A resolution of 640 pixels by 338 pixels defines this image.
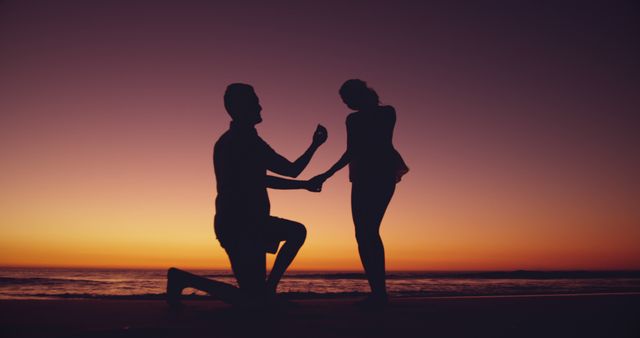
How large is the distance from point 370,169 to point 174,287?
7.14ft

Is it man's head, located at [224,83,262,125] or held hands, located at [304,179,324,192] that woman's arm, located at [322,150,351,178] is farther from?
man's head, located at [224,83,262,125]

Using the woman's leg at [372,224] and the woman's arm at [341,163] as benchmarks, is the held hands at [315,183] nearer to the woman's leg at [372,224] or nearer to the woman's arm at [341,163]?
the woman's arm at [341,163]

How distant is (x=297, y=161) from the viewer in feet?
13.8

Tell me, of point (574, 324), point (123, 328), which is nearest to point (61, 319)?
point (123, 328)

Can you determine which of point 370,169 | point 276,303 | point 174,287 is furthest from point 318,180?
point 174,287

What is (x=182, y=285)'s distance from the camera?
11.9 feet

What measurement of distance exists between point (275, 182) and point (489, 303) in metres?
2.94

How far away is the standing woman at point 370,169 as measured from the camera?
177 inches

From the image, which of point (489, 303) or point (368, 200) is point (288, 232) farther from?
point (489, 303)

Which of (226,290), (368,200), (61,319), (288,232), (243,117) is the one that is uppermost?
(243,117)

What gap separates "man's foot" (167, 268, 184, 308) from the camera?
3600 millimetres

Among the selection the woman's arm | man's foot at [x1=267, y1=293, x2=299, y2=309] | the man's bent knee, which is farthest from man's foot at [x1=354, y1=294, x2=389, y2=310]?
the woman's arm

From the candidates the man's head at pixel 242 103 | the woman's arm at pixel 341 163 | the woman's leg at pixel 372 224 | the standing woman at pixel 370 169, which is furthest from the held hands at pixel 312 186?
the man's head at pixel 242 103

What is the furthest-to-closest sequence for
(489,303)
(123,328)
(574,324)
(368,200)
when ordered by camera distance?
1. (489,303)
2. (368,200)
3. (574,324)
4. (123,328)
